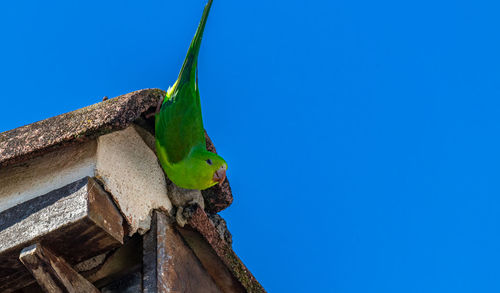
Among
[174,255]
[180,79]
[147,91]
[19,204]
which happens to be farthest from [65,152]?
[180,79]

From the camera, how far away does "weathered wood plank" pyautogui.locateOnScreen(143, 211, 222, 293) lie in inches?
131

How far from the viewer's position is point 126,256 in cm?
364

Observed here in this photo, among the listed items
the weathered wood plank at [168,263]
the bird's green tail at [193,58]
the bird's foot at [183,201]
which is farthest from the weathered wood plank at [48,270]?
the bird's green tail at [193,58]

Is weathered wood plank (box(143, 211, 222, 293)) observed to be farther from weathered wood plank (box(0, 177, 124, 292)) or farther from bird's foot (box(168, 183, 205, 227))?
weathered wood plank (box(0, 177, 124, 292))

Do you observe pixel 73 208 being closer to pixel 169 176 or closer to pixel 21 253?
pixel 21 253

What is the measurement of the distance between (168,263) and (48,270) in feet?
2.33

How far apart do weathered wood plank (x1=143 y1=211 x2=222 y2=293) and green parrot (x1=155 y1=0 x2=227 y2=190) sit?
0.38 m

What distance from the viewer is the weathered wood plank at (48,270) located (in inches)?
118

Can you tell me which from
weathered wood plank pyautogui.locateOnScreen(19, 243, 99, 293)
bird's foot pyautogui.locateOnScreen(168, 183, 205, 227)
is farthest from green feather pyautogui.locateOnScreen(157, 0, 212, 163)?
weathered wood plank pyautogui.locateOnScreen(19, 243, 99, 293)

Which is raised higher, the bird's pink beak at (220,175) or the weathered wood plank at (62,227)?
the bird's pink beak at (220,175)

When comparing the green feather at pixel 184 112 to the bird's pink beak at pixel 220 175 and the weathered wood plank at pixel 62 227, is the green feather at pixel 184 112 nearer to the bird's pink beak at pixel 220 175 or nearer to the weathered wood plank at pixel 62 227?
the bird's pink beak at pixel 220 175

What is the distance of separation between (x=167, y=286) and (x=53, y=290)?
64 centimetres

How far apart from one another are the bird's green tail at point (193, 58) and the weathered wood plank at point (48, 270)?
169 cm

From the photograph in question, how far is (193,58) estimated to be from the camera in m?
4.34
